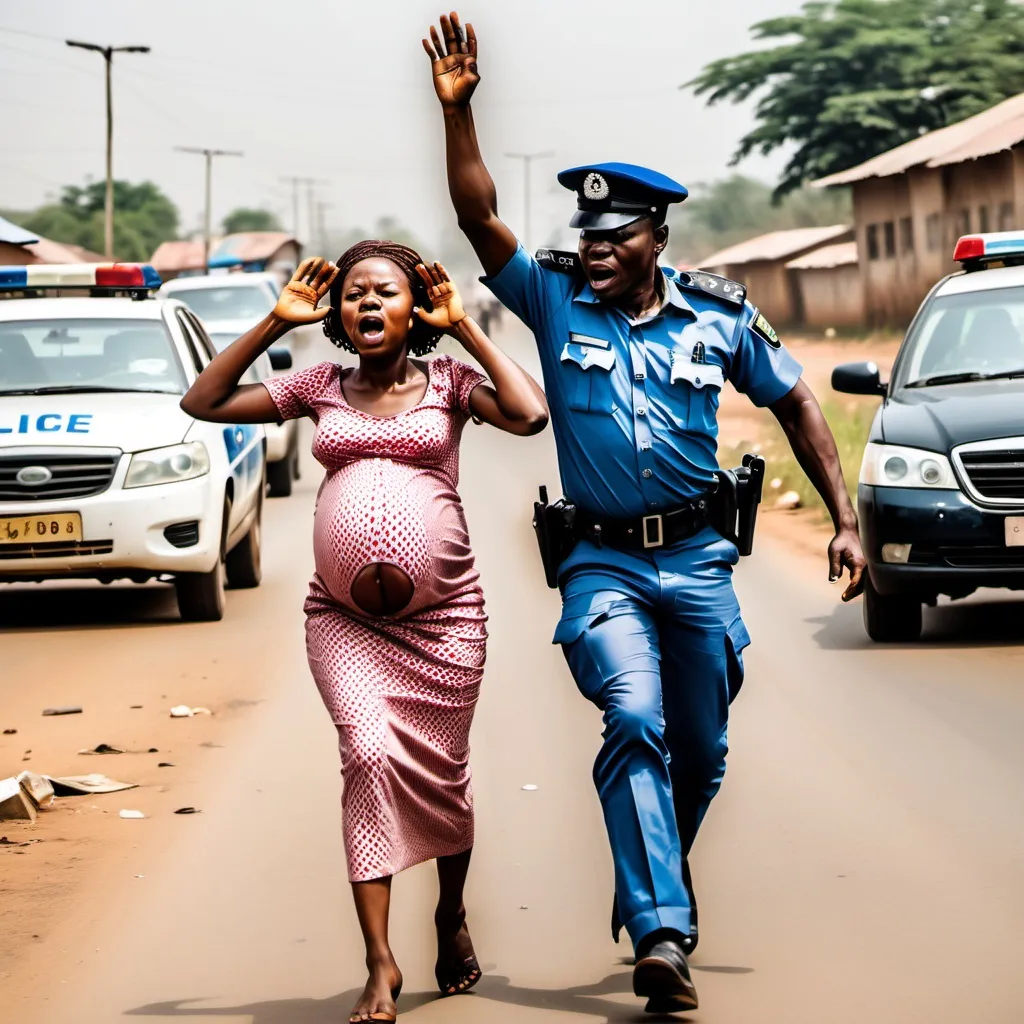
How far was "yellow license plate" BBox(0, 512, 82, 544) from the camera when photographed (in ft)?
38.5

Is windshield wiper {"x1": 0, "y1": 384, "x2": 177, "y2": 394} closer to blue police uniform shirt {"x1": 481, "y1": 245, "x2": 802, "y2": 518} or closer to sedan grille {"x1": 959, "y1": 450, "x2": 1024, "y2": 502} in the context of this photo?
sedan grille {"x1": 959, "y1": 450, "x2": 1024, "y2": 502}

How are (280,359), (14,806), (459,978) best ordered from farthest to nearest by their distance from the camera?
(280,359), (14,806), (459,978)

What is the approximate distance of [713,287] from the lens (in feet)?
18.5

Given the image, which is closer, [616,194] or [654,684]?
[654,684]

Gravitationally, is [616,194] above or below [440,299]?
above

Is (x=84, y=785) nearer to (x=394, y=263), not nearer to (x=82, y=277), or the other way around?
(x=394, y=263)

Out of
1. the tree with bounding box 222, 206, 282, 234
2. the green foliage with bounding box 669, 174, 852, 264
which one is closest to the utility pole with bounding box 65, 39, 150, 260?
the green foliage with bounding box 669, 174, 852, 264

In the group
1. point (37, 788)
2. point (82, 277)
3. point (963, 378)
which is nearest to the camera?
point (37, 788)

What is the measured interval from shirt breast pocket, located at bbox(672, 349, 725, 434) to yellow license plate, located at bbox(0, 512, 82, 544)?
685cm

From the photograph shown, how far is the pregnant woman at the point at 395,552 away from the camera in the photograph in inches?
201

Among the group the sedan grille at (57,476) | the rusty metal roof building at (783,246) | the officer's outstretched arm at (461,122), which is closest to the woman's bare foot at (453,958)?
the officer's outstretched arm at (461,122)

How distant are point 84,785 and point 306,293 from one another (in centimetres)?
303

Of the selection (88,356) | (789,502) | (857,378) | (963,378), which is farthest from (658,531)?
(789,502)

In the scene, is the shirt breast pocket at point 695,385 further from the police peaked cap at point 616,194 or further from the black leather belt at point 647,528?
the police peaked cap at point 616,194
